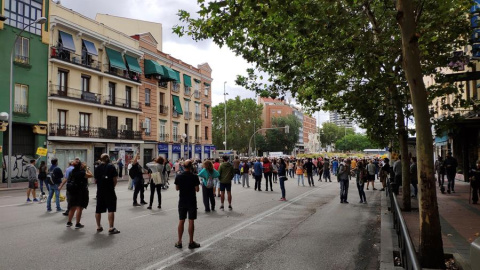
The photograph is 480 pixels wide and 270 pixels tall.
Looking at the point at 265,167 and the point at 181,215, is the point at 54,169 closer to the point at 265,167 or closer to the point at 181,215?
the point at 181,215

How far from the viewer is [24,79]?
2416 cm

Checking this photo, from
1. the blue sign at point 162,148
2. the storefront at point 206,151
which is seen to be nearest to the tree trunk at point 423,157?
the blue sign at point 162,148

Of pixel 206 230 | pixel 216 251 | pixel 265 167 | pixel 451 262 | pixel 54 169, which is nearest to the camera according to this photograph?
pixel 451 262

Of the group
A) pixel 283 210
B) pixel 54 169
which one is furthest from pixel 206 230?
pixel 54 169

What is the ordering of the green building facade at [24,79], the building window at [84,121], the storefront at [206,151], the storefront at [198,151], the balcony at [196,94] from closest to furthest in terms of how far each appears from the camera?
the green building facade at [24,79] < the building window at [84,121] < the storefront at [198,151] < the balcony at [196,94] < the storefront at [206,151]

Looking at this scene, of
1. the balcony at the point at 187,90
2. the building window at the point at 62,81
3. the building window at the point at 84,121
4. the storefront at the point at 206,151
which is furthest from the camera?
the storefront at the point at 206,151

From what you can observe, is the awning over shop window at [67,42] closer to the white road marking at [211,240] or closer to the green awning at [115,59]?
the green awning at [115,59]

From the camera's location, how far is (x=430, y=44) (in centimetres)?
1003

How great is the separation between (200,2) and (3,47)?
22.6 metres

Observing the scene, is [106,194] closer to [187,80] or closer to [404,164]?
[404,164]

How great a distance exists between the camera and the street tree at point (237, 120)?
73.8 metres

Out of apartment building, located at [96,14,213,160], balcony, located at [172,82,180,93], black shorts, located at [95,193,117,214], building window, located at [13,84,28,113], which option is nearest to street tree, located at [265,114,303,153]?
apartment building, located at [96,14,213,160]

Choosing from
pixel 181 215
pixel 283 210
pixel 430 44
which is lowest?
pixel 283 210

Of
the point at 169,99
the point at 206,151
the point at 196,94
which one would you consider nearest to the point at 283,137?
the point at 206,151
